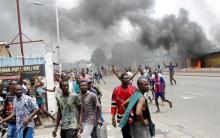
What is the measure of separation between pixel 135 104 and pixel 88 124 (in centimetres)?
167

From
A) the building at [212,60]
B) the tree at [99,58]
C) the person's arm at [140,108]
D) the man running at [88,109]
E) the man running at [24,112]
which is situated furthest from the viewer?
the tree at [99,58]

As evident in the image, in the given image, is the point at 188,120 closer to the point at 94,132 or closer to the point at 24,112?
the point at 94,132

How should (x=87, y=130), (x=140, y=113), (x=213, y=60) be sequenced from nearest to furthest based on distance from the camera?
(x=140, y=113)
(x=87, y=130)
(x=213, y=60)

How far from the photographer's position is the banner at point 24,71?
1515 centimetres

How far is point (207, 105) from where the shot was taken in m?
16.2

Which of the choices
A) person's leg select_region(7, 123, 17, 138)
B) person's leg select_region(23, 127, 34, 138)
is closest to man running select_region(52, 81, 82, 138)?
person's leg select_region(23, 127, 34, 138)

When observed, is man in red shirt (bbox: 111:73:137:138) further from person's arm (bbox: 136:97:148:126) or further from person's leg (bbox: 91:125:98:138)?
person's arm (bbox: 136:97:148:126)

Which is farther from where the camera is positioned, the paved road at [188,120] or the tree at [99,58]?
the tree at [99,58]

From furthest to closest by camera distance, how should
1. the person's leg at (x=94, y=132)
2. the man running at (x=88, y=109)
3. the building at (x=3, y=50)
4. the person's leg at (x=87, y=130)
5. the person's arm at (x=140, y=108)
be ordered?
1. the building at (x=3, y=50)
2. the person's leg at (x=94, y=132)
3. the man running at (x=88, y=109)
4. the person's leg at (x=87, y=130)
5. the person's arm at (x=140, y=108)

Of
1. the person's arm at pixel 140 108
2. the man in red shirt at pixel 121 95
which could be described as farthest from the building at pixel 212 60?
the person's arm at pixel 140 108

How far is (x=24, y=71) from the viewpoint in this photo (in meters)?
15.4

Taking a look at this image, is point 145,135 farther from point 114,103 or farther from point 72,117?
point 114,103

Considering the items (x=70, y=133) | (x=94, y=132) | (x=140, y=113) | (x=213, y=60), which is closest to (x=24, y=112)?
(x=70, y=133)

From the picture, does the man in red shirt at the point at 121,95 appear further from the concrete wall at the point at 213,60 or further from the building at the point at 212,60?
the concrete wall at the point at 213,60
